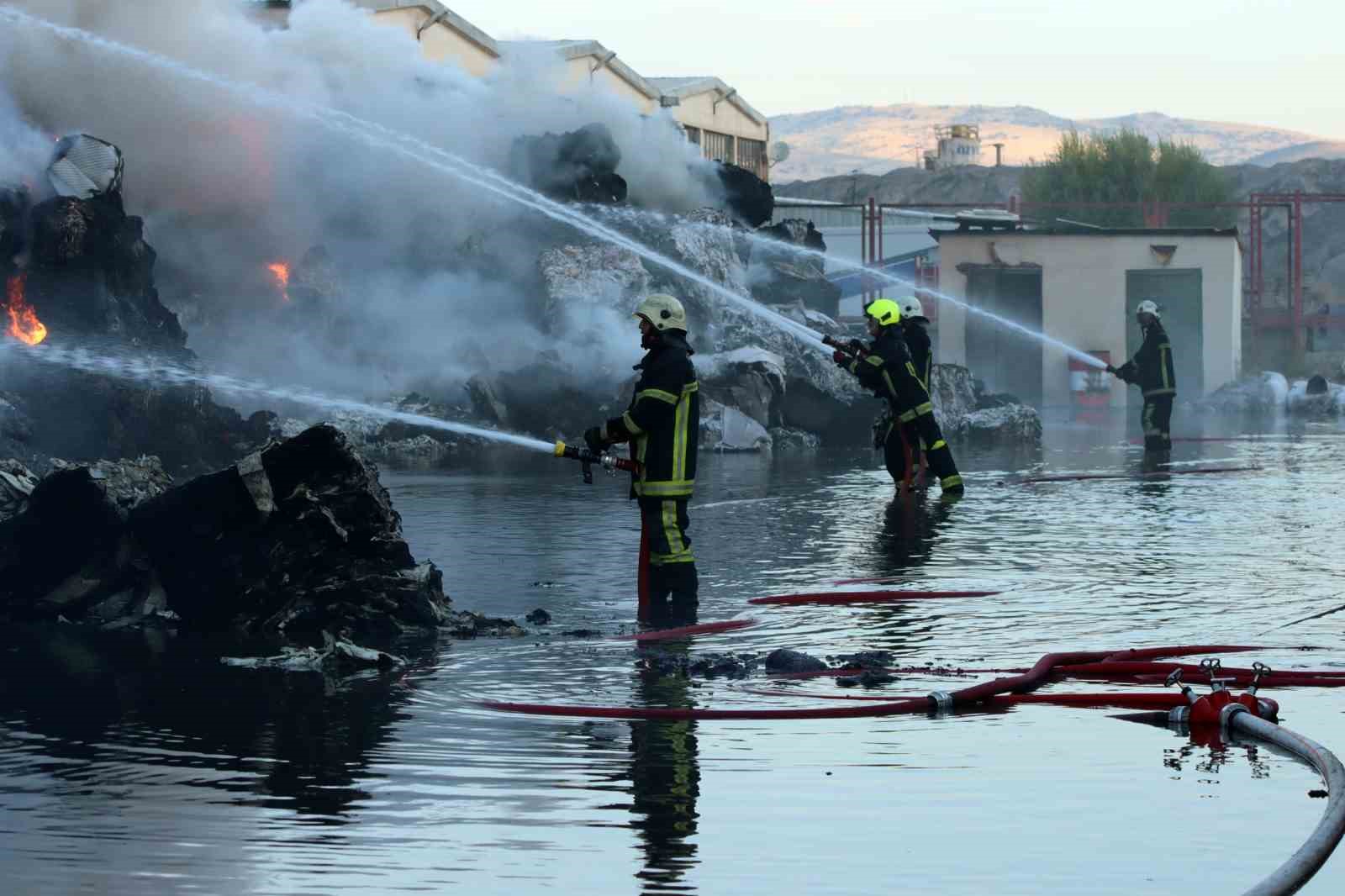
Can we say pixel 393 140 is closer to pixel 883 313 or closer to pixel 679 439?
pixel 883 313

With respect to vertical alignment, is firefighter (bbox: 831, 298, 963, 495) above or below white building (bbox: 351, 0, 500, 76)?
below

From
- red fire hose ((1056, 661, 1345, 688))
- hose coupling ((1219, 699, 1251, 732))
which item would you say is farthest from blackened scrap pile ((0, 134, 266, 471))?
hose coupling ((1219, 699, 1251, 732))

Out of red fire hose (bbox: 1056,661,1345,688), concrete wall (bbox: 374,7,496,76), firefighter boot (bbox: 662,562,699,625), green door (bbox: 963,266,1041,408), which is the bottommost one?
red fire hose (bbox: 1056,661,1345,688)

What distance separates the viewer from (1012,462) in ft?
71.4

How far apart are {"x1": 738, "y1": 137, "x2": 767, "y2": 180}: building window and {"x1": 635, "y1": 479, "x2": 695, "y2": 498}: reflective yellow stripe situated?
48068 mm

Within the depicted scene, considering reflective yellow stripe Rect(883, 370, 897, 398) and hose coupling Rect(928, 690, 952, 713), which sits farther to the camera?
reflective yellow stripe Rect(883, 370, 897, 398)

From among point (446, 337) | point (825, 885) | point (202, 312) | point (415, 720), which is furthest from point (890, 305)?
point (202, 312)

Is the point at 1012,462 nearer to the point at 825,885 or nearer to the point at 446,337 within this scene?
the point at 446,337

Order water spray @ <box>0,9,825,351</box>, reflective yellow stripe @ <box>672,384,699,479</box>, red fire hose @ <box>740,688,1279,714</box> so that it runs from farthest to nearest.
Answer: water spray @ <box>0,9,825,351</box>
reflective yellow stripe @ <box>672,384,699,479</box>
red fire hose @ <box>740,688,1279,714</box>

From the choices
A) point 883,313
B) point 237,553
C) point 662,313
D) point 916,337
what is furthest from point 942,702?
point 916,337

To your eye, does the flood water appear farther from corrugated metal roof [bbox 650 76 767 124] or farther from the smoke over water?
corrugated metal roof [bbox 650 76 767 124]

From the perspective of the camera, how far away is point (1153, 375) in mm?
20766

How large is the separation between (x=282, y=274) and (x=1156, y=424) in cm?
1578

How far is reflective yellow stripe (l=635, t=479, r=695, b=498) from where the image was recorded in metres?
9.41
